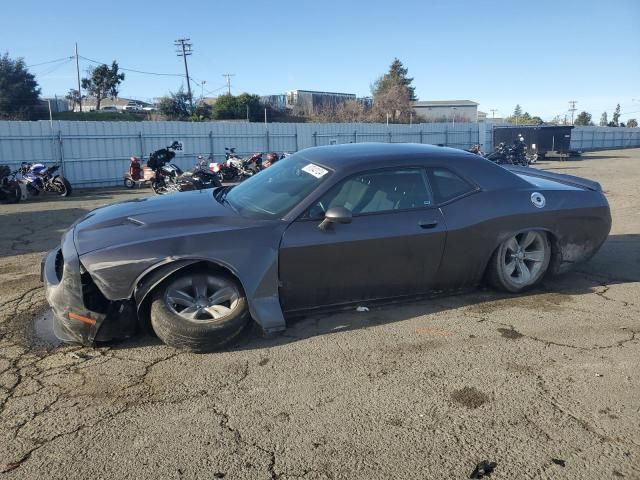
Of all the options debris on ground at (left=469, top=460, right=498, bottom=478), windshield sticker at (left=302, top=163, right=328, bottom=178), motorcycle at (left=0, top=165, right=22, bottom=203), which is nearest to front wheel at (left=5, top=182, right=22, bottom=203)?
motorcycle at (left=0, top=165, right=22, bottom=203)

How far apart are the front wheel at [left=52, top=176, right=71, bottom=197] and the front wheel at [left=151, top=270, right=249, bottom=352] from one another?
12.3m

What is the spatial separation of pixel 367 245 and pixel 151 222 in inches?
67.4

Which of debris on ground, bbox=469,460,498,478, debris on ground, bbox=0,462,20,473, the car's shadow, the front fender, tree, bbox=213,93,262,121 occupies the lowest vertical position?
debris on ground, bbox=469,460,498,478

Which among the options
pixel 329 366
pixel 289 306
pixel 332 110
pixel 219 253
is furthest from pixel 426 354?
pixel 332 110

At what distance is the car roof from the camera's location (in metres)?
4.40

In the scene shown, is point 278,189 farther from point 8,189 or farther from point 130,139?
point 130,139

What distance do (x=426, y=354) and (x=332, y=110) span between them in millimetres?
59003

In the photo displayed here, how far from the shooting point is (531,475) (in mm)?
2416

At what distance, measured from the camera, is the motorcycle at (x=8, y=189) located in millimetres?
12586

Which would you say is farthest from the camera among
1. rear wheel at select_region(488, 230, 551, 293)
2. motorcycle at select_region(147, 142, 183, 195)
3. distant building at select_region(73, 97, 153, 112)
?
distant building at select_region(73, 97, 153, 112)

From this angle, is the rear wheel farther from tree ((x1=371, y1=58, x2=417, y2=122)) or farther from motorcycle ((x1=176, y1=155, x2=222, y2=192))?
tree ((x1=371, y1=58, x2=417, y2=122))

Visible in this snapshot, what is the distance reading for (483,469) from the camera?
246 cm

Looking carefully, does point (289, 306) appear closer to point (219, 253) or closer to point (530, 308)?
point (219, 253)

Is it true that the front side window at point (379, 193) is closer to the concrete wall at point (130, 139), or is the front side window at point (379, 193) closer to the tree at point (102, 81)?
the concrete wall at point (130, 139)
